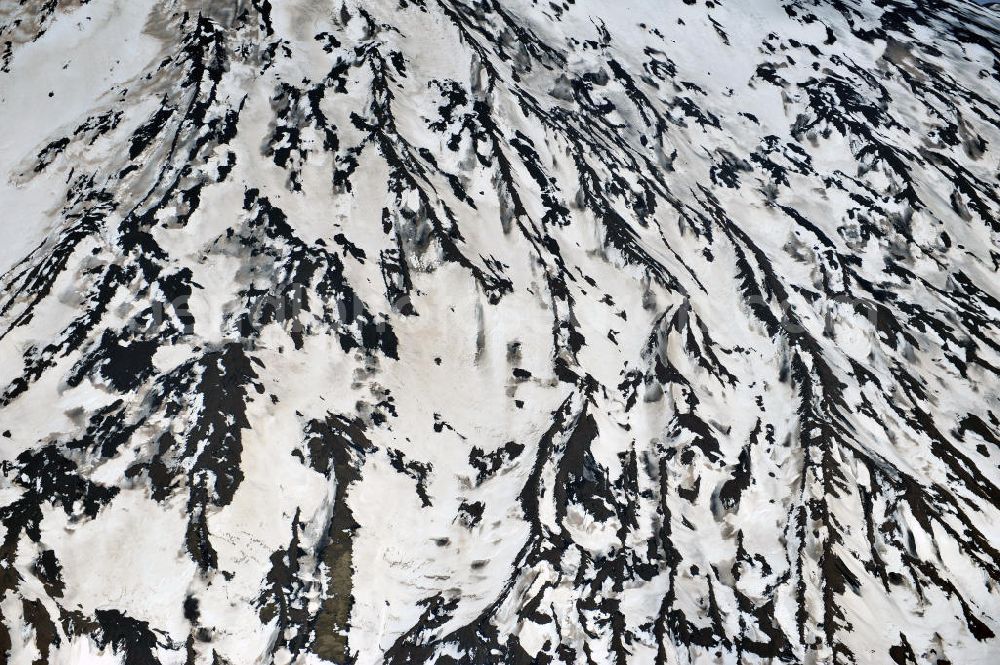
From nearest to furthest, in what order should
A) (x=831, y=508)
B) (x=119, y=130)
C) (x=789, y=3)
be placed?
(x=831, y=508), (x=119, y=130), (x=789, y=3)

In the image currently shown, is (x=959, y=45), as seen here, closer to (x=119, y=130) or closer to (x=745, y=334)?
(x=745, y=334)

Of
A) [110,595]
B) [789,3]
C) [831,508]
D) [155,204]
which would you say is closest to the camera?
[110,595]

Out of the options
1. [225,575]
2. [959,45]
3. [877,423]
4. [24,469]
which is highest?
[24,469]

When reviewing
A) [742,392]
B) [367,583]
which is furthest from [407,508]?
[742,392]

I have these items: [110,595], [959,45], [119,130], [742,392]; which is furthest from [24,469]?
[959,45]

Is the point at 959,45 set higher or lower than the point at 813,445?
lower

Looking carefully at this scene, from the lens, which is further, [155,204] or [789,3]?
[789,3]
